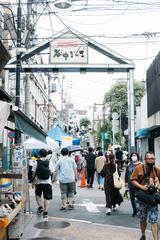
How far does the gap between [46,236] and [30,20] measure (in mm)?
10778

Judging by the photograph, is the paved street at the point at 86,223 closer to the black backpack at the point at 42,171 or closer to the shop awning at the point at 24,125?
the black backpack at the point at 42,171

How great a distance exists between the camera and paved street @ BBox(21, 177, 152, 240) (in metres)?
7.97

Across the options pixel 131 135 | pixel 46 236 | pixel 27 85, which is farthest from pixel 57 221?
pixel 131 135

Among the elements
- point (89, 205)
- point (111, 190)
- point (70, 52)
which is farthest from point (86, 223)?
point (70, 52)

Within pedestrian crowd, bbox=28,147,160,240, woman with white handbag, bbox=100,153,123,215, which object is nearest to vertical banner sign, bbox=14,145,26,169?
pedestrian crowd, bbox=28,147,160,240

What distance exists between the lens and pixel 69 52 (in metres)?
18.8

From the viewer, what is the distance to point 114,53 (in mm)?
19188

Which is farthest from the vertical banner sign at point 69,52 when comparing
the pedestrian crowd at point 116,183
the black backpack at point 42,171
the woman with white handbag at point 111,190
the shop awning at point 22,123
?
the shop awning at point 22,123

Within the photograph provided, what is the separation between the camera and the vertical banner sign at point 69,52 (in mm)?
18703

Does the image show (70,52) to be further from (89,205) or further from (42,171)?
(42,171)

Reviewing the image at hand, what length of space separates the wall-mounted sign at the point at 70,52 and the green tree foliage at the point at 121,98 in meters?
27.9

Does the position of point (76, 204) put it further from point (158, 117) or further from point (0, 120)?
point (158, 117)

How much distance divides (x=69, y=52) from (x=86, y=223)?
11.4 m

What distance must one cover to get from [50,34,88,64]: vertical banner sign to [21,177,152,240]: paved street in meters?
8.60
